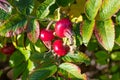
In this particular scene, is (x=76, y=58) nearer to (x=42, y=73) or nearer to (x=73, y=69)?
(x=73, y=69)

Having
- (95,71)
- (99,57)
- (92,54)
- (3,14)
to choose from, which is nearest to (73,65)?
(3,14)

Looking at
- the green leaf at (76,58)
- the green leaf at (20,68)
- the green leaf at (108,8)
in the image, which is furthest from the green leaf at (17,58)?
the green leaf at (108,8)

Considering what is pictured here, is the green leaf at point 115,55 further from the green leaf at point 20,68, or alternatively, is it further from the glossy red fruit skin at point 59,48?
the glossy red fruit skin at point 59,48

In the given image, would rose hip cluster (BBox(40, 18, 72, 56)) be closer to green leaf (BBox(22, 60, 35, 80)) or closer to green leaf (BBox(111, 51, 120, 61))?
green leaf (BBox(22, 60, 35, 80))

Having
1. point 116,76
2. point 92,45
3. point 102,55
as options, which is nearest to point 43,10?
point 92,45

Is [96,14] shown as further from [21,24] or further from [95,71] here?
[95,71]

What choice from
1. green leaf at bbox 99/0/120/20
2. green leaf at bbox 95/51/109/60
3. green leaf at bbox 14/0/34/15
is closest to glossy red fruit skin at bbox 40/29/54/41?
green leaf at bbox 14/0/34/15
